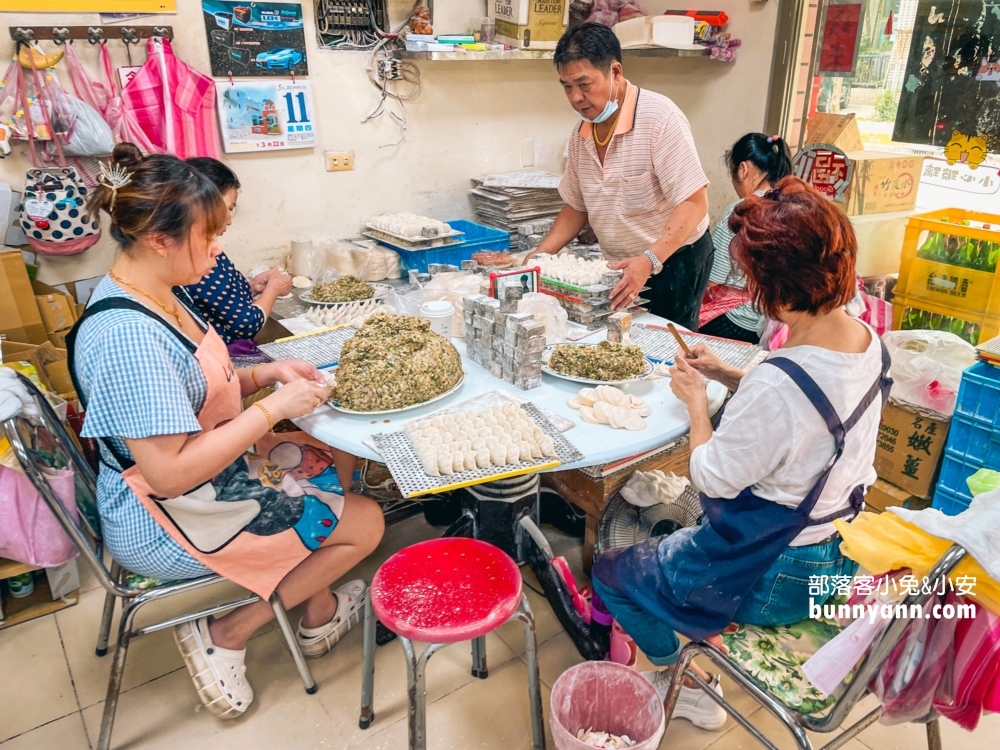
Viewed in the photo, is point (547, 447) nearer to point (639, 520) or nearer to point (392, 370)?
point (392, 370)

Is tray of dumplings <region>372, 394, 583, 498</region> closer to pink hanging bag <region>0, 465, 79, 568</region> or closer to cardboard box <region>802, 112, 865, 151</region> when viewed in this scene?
pink hanging bag <region>0, 465, 79, 568</region>

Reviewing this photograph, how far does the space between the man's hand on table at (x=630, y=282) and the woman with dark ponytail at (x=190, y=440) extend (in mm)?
1063

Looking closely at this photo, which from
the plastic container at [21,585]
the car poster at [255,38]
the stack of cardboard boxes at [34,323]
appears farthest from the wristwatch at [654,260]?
the plastic container at [21,585]

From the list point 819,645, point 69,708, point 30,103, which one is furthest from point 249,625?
point 30,103

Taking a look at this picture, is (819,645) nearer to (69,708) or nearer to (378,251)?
(69,708)

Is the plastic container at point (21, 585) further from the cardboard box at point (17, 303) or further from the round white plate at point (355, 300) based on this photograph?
Answer: the round white plate at point (355, 300)

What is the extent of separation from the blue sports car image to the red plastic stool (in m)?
2.47

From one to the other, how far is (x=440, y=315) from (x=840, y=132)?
267 centimetres

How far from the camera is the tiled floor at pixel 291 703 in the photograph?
1903 millimetres

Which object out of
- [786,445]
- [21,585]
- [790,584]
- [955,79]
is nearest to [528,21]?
[955,79]

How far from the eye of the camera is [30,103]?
8.46ft

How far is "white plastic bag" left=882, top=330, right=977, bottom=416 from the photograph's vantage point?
2.71m

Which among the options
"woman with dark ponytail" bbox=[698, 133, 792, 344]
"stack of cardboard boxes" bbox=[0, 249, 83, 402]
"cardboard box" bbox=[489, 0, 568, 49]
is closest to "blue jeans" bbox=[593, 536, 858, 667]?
"woman with dark ponytail" bbox=[698, 133, 792, 344]

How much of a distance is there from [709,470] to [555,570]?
948mm
